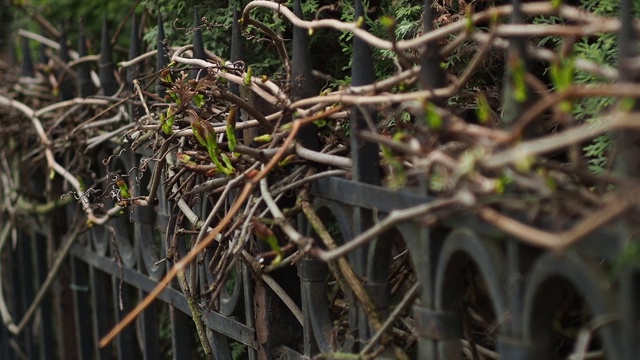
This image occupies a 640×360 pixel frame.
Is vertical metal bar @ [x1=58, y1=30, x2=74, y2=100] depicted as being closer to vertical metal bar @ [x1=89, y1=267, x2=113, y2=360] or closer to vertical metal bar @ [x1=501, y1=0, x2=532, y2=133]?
vertical metal bar @ [x1=89, y1=267, x2=113, y2=360]

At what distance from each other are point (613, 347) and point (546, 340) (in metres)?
0.16

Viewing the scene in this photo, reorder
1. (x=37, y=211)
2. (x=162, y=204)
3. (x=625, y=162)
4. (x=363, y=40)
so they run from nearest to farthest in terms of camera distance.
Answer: (x=625, y=162) < (x=363, y=40) < (x=162, y=204) < (x=37, y=211)

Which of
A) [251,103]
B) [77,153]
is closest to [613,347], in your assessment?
[251,103]

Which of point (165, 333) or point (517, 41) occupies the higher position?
point (517, 41)

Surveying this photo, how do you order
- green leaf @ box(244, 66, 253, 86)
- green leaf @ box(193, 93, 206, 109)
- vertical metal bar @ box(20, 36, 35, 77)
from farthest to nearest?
1. vertical metal bar @ box(20, 36, 35, 77)
2. green leaf @ box(193, 93, 206, 109)
3. green leaf @ box(244, 66, 253, 86)

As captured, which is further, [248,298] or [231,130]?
[248,298]

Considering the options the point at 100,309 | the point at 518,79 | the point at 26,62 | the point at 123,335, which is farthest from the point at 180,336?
the point at 518,79

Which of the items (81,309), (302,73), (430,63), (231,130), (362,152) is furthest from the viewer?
(81,309)

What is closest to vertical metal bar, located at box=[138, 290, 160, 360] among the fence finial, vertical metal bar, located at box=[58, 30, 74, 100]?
the fence finial

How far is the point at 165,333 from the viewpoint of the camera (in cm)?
374

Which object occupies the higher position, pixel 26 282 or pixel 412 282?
pixel 412 282

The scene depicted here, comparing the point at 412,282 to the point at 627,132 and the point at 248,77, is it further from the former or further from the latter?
the point at 627,132

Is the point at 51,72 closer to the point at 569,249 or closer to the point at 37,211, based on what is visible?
the point at 37,211

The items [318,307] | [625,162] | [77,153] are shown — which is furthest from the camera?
[77,153]
